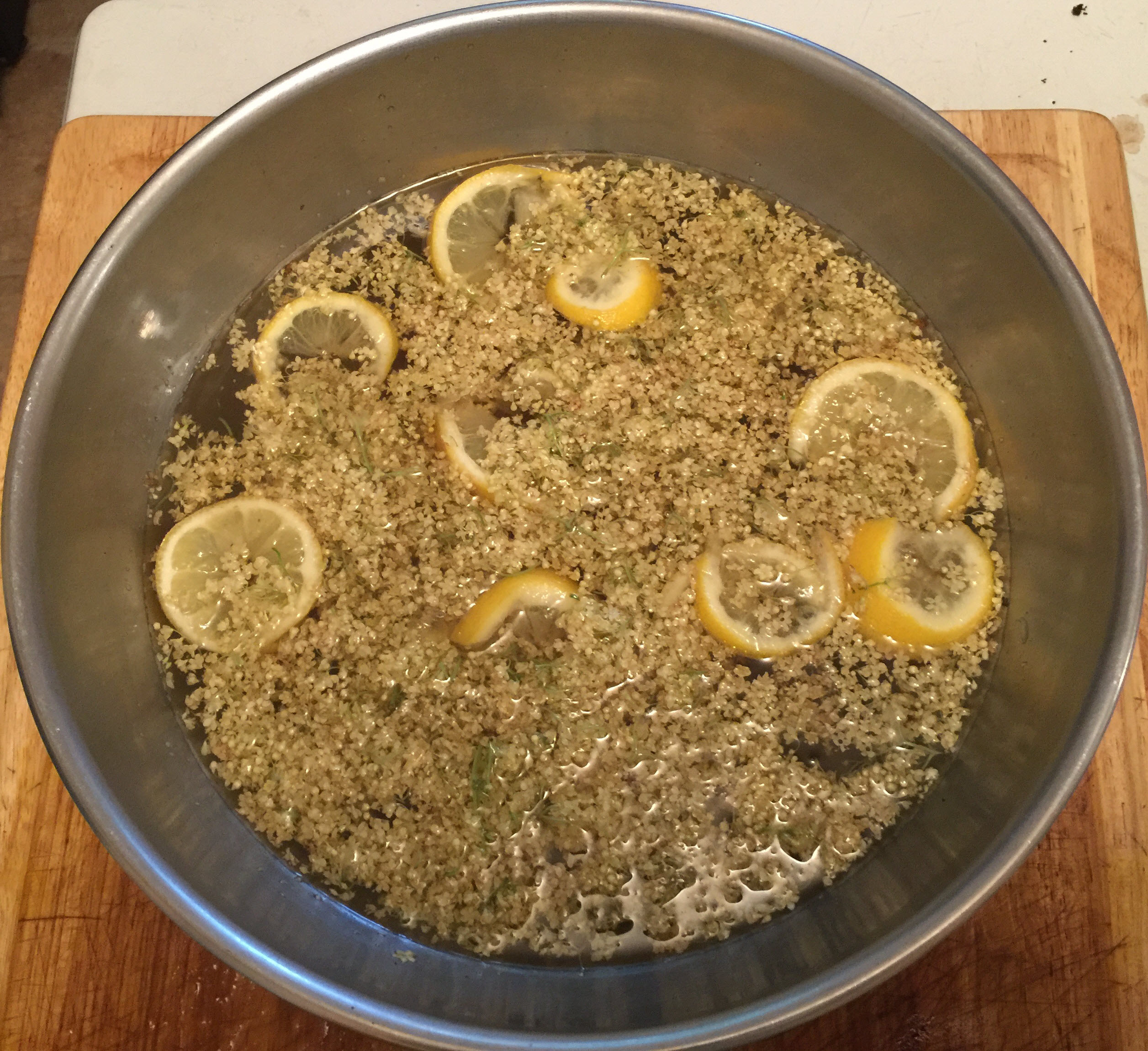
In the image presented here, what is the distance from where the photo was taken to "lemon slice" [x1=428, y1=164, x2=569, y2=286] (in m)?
1.34

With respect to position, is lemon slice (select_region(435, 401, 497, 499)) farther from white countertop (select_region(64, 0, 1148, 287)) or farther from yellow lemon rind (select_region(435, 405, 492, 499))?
white countertop (select_region(64, 0, 1148, 287))

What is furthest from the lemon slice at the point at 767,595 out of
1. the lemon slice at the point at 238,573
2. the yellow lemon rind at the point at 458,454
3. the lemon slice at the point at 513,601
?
the lemon slice at the point at 238,573

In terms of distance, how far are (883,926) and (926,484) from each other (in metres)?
0.59

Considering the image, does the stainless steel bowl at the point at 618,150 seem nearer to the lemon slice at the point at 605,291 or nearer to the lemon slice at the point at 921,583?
the lemon slice at the point at 921,583

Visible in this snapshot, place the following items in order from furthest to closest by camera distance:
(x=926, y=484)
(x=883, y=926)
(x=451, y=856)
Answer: (x=926, y=484) < (x=451, y=856) < (x=883, y=926)

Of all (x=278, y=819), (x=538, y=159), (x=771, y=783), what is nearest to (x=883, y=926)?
(x=771, y=783)

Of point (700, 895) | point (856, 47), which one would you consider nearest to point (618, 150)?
point (856, 47)

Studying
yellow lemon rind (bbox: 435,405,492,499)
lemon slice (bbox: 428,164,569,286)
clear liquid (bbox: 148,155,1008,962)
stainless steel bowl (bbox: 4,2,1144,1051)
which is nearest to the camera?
stainless steel bowl (bbox: 4,2,1144,1051)

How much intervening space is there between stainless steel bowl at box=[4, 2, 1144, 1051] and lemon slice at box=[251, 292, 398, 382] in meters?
0.12

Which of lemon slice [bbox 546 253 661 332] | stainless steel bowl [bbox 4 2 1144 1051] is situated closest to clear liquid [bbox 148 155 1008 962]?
stainless steel bowl [bbox 4 2 1144 1051]

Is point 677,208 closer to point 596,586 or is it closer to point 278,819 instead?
point 596,586

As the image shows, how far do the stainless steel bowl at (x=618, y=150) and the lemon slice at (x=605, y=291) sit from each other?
0.23 metres

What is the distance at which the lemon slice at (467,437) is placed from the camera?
122cm

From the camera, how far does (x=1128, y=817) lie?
1.07 m
